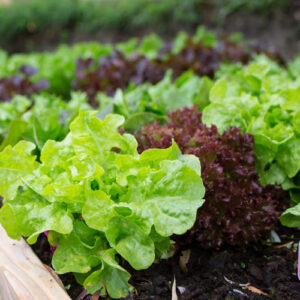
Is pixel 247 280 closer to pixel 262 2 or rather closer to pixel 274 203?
pixel 274 203

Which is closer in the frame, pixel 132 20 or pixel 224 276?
pixel 224 276

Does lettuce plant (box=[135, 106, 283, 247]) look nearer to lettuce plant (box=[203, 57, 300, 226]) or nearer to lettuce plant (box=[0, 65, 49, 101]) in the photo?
lettuce plant (box=[203, 57, 300, 226])

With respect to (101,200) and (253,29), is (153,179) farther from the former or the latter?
(253,29)

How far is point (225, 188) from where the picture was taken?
5.01 ft

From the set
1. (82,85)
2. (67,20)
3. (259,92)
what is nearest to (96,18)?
(67,20)

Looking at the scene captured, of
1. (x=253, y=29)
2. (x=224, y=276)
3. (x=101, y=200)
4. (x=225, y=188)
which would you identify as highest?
(x=101, y=200)

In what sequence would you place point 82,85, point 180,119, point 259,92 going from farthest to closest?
point 82,85, point 259,92, point 180,119

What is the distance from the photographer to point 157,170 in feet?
4.44

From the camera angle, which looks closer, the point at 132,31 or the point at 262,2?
the point at 262,2

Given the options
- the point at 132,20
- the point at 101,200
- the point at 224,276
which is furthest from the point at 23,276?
the point at 132,20

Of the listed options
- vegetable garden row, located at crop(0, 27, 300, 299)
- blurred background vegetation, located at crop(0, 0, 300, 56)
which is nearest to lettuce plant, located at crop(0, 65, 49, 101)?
vegetable garden row, located at crop(0, 27, 300, 299)

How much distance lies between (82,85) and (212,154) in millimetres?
2383

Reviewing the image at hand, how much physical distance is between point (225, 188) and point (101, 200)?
54cm

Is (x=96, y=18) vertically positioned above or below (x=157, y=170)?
below
